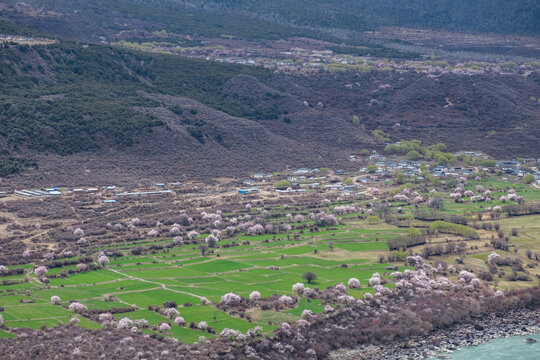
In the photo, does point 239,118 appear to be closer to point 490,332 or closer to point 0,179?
point 0,179

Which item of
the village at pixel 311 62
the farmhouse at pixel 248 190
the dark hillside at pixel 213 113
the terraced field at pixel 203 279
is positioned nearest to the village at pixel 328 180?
the farmhouse at pixel 248 190

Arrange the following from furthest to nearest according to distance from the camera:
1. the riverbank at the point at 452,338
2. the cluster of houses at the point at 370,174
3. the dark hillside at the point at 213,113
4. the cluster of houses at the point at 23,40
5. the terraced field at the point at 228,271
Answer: the cluster of houses at the point at 23,40, the dark hillside at the point at 213,113, the cluster of houses at the point at 370,174, the terraced field at the point at 228,271, the riverbank at the point at 452,338

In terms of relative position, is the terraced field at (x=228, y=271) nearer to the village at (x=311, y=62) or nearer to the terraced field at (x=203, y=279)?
the terraced field at (x=203, y=279)

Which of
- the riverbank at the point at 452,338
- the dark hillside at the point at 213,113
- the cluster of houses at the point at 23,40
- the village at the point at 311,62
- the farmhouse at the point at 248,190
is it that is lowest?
the riverbank at the point at 452,338

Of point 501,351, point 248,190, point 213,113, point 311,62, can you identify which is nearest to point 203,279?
point 501,351

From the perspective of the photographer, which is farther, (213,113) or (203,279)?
(213,113)

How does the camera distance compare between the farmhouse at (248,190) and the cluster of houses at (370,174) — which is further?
the cluster of houses at (370,174)

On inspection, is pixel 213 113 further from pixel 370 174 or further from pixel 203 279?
pixel 203 279

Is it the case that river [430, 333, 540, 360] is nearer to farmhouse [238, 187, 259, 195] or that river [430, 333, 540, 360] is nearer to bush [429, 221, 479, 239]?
bush [429, 221, 479, 239]

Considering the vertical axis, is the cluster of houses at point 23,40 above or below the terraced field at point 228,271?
above
